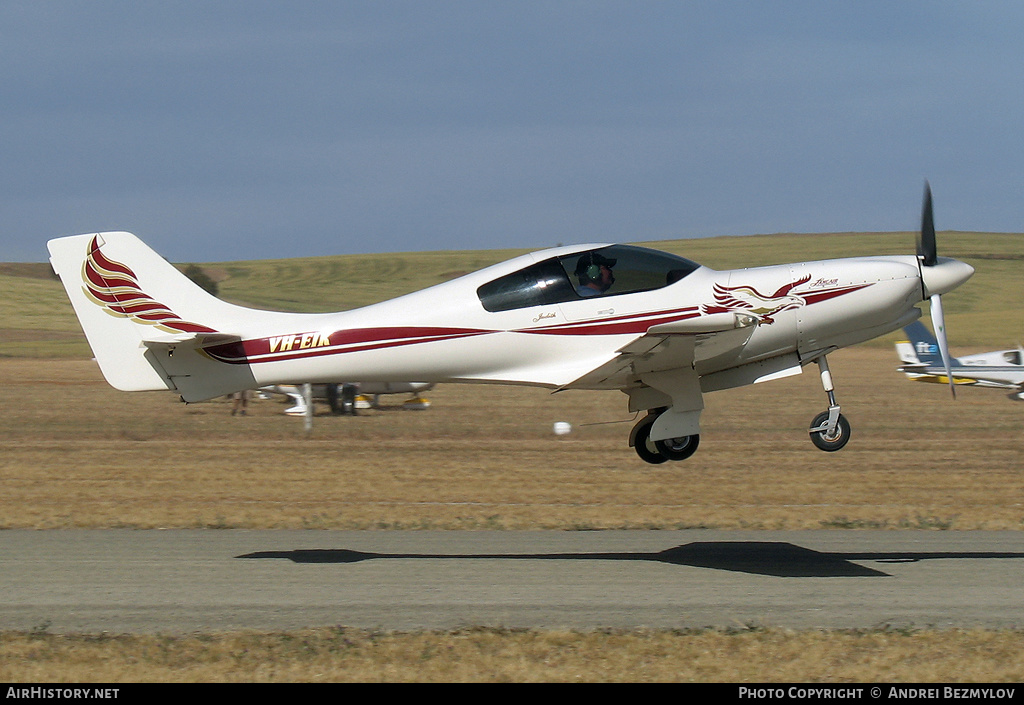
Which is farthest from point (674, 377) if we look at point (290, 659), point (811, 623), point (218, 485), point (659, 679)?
point (218, 485)

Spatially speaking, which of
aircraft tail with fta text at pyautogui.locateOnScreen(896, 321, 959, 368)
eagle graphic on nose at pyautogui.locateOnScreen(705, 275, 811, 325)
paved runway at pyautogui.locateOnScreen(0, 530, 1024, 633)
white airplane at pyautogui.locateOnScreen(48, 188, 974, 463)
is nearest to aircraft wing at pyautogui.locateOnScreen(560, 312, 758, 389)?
white airplane at pyautogui.locateOnScreen(48, 188, 974, 463)

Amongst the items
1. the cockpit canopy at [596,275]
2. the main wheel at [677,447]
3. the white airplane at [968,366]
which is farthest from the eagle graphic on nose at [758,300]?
the white airplane at [968,366]

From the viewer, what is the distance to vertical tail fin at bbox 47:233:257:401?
1136 centimetres

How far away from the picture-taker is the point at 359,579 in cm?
1096

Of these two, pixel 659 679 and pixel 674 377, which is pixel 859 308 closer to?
pixel 674 377

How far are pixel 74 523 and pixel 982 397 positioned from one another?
1336 inches

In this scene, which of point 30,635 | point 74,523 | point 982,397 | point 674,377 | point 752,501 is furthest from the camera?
point 982,397

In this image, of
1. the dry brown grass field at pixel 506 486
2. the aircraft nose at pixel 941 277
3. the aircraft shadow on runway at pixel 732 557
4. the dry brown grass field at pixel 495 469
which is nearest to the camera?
the dry brown grass field at pixel 506 486

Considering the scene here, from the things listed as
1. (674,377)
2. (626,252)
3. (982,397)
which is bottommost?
(982,397)

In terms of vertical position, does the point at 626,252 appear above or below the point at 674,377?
above

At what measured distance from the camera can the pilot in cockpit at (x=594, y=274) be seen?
11.1 metres

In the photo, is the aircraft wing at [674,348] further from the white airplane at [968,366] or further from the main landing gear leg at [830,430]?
the white airplane at [968,366]

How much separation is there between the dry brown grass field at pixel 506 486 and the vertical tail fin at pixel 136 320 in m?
3.55

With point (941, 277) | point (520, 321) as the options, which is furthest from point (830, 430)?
point (520, 321)
